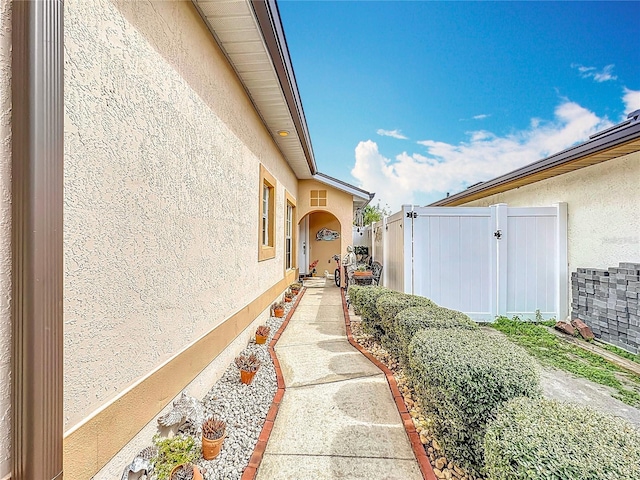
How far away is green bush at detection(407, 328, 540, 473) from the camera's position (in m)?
2.14

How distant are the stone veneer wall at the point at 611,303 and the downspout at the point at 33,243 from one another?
7.35 meters

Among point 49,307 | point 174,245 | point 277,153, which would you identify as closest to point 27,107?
point 49,307

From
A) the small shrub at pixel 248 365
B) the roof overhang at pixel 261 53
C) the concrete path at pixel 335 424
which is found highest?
the roof overhang at pixel 261 53

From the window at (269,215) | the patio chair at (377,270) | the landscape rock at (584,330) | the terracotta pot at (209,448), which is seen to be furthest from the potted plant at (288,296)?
the landscape rock at (584,330)

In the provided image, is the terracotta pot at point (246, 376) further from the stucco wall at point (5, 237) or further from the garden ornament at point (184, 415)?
the stucco wall at point (5, 237)

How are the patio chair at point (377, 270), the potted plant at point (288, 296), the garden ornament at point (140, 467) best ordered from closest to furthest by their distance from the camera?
1. the garden ornament at point (140, 467)
2. the potted plant at point (288, 296)
3. the patio chair at point (377, 270)

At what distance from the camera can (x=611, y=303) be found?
5.43 meters

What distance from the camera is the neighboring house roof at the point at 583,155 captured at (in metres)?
4.73

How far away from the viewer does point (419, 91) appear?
56.1ft

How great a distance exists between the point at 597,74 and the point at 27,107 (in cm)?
1985

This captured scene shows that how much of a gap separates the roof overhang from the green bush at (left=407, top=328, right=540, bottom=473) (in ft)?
12.4

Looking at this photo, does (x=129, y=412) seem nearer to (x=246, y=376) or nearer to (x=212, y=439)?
(x=212, y=439)

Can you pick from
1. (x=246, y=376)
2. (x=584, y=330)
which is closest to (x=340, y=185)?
(x=584, y=330)

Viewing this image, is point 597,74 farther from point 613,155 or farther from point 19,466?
point 19,466
